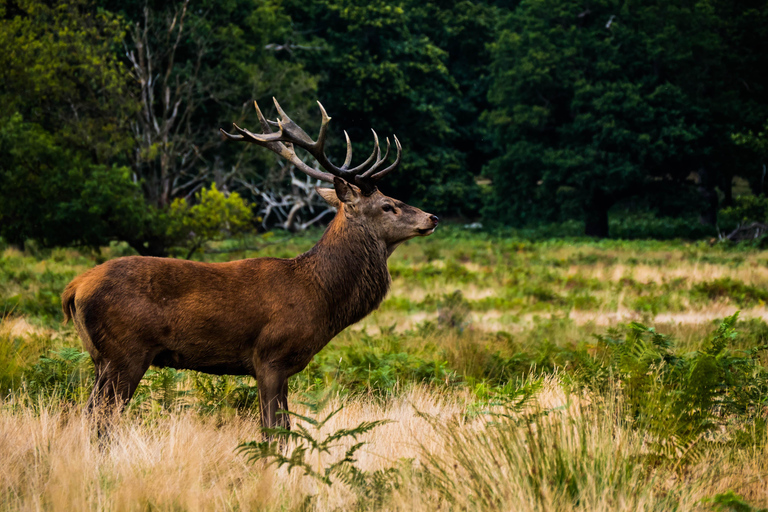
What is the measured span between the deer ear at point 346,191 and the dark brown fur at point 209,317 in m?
0.58

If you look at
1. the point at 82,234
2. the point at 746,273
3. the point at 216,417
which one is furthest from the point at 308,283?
the point at 746,273

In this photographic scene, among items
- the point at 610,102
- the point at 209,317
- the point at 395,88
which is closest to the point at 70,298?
the point at 209,317

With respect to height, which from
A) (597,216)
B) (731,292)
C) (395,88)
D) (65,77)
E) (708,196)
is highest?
(395,88)

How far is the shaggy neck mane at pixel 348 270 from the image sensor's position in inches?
211

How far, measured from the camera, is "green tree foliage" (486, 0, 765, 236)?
104 feet

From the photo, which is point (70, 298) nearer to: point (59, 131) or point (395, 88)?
point (59, 131)

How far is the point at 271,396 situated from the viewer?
493cm

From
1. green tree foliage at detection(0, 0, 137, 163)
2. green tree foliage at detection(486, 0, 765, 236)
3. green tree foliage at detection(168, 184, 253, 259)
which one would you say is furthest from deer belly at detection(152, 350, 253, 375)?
green tree foliage at detection(486, 0, 765, 236)

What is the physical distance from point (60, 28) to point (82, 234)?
5.40 metres

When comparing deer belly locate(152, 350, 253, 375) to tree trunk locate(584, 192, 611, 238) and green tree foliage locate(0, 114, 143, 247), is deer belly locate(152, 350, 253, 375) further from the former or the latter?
tree trunk locate(584, 192, 611, 238)

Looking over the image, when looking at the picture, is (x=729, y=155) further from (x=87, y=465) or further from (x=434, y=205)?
(x=87, y=465)

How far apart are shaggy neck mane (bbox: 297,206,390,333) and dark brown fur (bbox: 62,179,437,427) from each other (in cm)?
1

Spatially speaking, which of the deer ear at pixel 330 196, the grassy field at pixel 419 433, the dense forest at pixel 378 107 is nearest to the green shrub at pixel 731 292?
the grassy field at pixel 419 433

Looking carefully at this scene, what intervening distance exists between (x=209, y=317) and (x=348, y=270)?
112 cm
